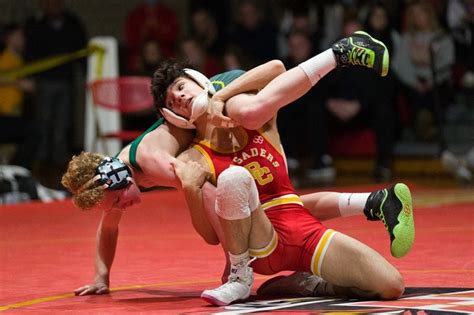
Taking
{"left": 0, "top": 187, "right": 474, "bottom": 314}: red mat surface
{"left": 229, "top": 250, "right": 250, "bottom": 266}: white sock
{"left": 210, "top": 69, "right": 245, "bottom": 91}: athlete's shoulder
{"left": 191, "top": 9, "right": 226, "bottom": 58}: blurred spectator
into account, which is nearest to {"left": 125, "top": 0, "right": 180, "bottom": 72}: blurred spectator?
{"left": 191, "top": 9, "right": 226, "bottom": 58}: blurred spectator

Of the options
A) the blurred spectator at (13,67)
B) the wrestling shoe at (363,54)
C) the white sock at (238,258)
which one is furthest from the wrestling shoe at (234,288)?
the blurred spectator at (13,67)

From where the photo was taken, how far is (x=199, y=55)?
11.2 meters

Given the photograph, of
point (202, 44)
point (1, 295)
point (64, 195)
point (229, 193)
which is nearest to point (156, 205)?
point (64, 195)

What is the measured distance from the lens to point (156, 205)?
9086 millimetres

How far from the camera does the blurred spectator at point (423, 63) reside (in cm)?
1049

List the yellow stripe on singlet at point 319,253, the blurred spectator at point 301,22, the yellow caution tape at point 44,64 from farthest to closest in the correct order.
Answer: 1. the blurred spectator at point 301,22
2. the yellow caution tape at point 44,64
3. the yellow stripe on singlet at point 319,253

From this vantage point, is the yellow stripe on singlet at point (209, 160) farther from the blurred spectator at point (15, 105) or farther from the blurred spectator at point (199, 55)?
the blurred spectator at point (199, 55)

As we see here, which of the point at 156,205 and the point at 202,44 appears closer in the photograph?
the point at 156,205

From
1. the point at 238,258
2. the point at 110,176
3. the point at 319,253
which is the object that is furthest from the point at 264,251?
the point at 110,176

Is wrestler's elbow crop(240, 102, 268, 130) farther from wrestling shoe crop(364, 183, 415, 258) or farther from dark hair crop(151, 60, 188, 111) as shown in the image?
wrestling shoe crop(364, 183, 415, 258)

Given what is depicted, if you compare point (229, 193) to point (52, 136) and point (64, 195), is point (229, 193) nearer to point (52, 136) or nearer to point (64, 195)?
point (64, 195)

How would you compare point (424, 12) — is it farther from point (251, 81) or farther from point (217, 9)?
point (251, 81)

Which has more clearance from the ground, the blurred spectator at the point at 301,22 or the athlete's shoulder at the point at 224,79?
the blurred spectator at the point at 301,22

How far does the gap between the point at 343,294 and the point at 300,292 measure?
199 mm
